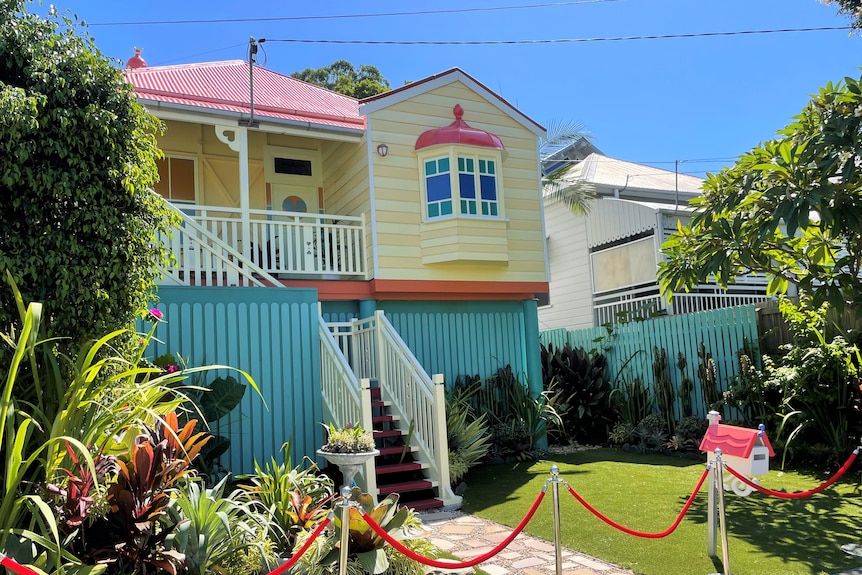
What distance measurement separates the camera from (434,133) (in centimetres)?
1098

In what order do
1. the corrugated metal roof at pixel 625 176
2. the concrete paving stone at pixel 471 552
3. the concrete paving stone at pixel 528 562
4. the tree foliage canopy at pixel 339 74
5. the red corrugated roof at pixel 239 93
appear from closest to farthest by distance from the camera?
the concrete paving stone at pixel 528 562
the concrete paving stone at pixel 471 552
the red corrugated roof at pixel 239 93
the corrugated metal roof at pixel 625 176
the tree foliage canopy at pixel 339 74

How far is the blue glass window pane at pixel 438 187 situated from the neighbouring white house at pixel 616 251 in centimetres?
341

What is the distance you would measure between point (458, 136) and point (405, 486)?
19.2 ft

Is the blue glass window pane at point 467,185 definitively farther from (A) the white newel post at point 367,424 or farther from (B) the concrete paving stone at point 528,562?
(B) the concrete paving stone at point 528,562

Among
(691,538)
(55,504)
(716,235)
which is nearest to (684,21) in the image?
(716,235)

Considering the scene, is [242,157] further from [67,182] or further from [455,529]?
[455,529]

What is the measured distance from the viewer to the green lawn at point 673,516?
16.4 feet

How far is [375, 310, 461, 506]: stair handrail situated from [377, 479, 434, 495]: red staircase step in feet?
0.47

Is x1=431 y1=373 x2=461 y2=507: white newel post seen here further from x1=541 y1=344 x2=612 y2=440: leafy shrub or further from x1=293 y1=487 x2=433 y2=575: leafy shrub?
x1=541 y1=344 x2=612 y2=440: leafy shrub

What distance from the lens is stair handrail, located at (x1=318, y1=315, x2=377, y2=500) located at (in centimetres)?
719

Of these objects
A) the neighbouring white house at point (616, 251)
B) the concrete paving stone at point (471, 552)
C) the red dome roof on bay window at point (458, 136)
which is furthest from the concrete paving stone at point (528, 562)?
the neighbouring white house at point (616, 251)

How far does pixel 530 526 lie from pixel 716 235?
3.58 metres

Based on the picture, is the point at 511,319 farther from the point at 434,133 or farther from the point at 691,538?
the point at 691,538

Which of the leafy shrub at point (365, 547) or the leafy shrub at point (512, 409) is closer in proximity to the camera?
the leafy shrub at point (365, 547)
